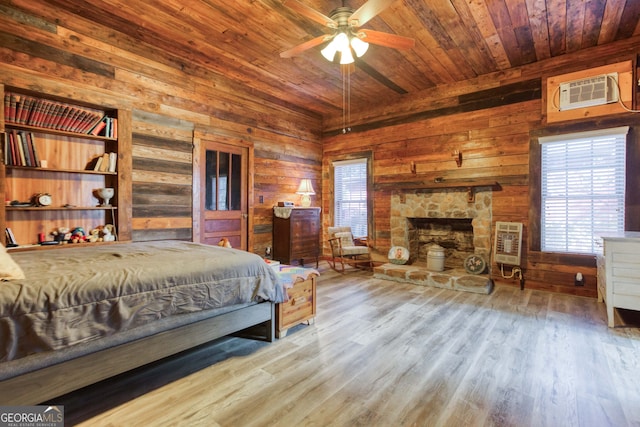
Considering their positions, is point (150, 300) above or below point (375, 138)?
below

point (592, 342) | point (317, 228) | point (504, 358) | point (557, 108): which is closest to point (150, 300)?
point (504, 358)

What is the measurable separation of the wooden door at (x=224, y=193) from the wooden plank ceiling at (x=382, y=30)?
115cm

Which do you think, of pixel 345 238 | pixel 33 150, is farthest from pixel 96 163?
pixel 345 238

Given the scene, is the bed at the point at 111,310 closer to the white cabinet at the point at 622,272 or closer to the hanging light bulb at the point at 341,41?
the hanging light bulb at the point at 341,41

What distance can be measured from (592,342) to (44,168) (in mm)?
5185

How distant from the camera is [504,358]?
7.44 ft

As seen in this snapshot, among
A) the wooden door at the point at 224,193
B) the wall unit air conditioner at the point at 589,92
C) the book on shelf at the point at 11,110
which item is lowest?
the wooden door at the point at 224,193

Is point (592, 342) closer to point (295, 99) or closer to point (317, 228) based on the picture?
point (317, 228)

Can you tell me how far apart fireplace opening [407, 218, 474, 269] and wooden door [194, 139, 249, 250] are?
112 inches

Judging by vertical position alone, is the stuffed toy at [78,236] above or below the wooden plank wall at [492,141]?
below

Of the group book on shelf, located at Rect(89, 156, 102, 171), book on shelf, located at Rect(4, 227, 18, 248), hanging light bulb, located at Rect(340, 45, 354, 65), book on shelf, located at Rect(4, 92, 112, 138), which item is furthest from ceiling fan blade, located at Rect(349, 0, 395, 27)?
book on shelf, located at Rect(4, 227, 18, 248)

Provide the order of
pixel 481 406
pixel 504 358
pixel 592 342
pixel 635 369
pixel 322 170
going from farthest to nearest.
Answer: pixel 322 170 → pixel 592 342 → pixel 504 358 → pixel 635 369 → pixel 481 406

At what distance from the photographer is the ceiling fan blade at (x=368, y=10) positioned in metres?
2.26

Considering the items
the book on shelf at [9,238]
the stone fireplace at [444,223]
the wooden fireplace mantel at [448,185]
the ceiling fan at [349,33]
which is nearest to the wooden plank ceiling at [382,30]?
the ceiling fan at [349,33]
